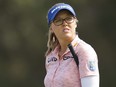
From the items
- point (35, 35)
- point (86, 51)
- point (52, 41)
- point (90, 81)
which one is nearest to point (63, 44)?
point (52, 41)

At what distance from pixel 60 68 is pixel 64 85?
6.4 inches

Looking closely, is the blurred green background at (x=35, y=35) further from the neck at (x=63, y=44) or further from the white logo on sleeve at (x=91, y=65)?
the white logo on sleeve at (x=91, y=65)

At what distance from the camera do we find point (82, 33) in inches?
689

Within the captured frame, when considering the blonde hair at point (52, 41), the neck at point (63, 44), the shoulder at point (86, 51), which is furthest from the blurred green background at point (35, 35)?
the shoulder at point (86, 51)

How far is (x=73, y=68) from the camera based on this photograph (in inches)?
177

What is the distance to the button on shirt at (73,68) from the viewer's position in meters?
4.42

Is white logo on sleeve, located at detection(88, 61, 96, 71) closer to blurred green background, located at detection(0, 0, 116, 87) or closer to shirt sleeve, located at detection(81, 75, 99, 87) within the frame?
shirt sleeve, located at detection(81, 75, 99, 87)

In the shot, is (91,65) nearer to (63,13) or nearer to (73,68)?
(73,68)

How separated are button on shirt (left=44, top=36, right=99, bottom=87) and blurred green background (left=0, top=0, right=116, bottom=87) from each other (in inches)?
493

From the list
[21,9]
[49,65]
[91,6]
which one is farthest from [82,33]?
[49,65]

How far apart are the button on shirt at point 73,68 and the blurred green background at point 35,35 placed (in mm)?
12520

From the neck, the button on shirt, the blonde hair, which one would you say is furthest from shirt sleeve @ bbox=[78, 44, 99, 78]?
the blonde hair

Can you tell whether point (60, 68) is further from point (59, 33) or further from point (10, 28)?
point (10, 28)

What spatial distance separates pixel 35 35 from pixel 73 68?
1386 cm
